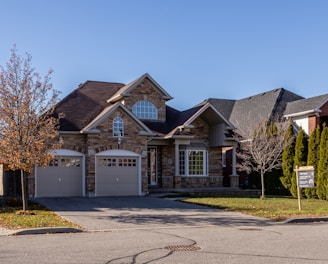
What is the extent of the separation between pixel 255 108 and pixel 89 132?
1664 centimetres

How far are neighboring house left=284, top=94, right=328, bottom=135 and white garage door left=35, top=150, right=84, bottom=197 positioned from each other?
15.8m

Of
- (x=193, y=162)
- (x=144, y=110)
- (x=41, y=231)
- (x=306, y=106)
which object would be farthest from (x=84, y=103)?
(x=41, y=231)

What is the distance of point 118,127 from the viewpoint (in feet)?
84.9

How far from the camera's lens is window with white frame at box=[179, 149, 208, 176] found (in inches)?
1196

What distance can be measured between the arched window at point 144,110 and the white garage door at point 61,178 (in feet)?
19.5

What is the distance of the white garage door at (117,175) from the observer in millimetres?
25547

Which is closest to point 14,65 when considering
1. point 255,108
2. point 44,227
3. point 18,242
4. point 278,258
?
point 44,227

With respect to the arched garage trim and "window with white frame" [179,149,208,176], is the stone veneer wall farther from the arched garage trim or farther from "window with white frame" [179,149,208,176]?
the arched garage trim

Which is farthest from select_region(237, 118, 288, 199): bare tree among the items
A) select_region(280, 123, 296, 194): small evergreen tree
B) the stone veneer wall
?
the stone veneer wall

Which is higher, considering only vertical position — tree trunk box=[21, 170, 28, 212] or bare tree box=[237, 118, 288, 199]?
bare tree box=[237, 118, 288, 199]

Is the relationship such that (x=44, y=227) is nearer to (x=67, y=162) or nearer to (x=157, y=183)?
(x=67, y=162)

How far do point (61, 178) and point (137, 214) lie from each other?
29.0 feet

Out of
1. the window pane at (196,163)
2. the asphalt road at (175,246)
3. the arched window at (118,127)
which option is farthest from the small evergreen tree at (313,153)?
the asphalt road at (175,246)

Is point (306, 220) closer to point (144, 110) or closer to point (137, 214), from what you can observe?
point (137, 214)
